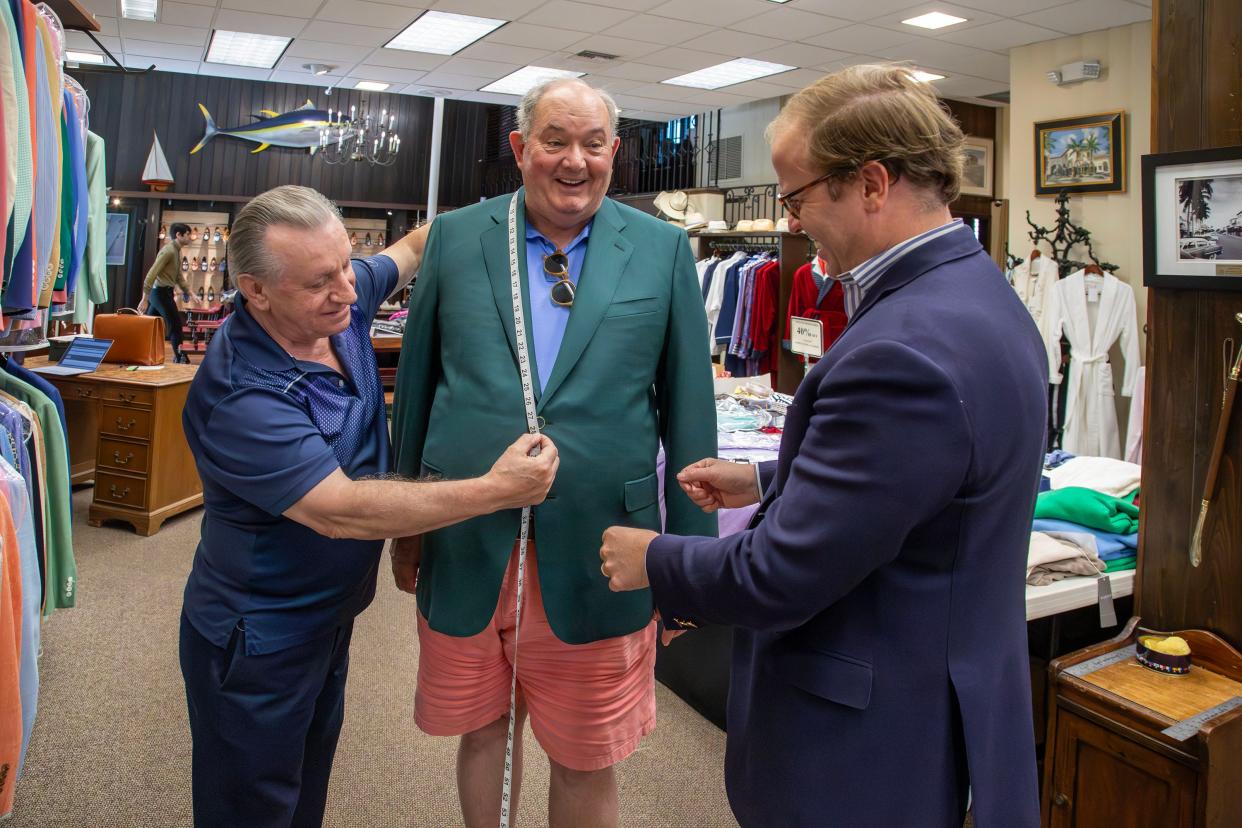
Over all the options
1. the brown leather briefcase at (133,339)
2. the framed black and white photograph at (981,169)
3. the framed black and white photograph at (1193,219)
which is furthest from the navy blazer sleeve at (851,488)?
the framed black and white photograph at (981,169)

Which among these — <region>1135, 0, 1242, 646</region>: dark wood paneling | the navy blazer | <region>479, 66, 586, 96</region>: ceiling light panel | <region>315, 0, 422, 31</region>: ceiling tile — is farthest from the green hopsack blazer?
<region>479, 66, 586, 96</region>: ceiling light panel

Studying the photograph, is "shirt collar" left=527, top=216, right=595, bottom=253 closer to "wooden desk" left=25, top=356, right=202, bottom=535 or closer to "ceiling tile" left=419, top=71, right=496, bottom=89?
"wooden desk" left=25, top=356, right=202, bottom=535

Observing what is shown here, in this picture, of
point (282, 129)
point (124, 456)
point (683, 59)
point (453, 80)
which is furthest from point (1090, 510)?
point (282, 129)

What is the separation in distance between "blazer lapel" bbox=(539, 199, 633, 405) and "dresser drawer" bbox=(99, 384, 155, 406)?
396 cm

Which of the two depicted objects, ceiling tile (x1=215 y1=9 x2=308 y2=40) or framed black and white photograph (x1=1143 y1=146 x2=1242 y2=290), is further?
ceiling tile (x1=215 y1=9 x2=308 y2=40)

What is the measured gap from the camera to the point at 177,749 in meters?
2.76

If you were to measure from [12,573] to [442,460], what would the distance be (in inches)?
35.6

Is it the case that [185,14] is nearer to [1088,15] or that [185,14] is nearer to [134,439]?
[134,439]

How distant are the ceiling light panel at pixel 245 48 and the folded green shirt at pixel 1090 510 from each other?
8372 millimetres

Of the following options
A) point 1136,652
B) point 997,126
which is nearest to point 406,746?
point 1136,652

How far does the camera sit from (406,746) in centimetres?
286

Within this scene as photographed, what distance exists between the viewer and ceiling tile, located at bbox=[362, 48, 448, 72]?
8938 mm

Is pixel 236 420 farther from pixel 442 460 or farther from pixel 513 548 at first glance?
pixel 513 548

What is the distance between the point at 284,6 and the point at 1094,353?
6791mm
